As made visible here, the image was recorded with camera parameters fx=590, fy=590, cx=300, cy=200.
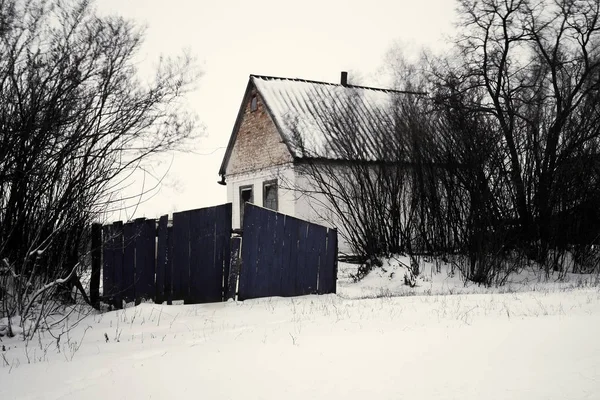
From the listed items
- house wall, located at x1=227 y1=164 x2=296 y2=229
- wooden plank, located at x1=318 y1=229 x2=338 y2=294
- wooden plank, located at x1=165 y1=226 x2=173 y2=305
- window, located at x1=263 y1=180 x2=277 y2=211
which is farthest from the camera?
window, located at x1=263 y1=180 x2=277 y2=211

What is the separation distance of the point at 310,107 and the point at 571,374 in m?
16.9

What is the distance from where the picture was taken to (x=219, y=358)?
487cm

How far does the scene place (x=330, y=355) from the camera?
471 centimetres

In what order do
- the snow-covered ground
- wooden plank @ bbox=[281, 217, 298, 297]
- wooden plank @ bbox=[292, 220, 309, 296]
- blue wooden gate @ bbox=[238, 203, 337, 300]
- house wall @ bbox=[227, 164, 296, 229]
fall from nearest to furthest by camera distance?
the snow-covered ground → blue wooden gate @ bbox=[238, 203, 337, 300] → wooden plank @ bbox=[281, 217, 298, 297] → wooden plank @ bbox=[292, 220, 309, 296] → house wall @ bbox=[227, 164, 296, 229]

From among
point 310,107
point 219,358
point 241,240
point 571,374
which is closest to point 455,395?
point 571,374

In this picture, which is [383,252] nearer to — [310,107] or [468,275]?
[468,275]

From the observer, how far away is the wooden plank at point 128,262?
9.30 metres

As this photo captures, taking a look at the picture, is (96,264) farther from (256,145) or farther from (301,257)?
(256,145)

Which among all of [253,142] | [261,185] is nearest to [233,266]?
[261,185]

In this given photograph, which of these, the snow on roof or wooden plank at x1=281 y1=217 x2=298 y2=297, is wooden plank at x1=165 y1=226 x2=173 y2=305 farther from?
the snow on roof

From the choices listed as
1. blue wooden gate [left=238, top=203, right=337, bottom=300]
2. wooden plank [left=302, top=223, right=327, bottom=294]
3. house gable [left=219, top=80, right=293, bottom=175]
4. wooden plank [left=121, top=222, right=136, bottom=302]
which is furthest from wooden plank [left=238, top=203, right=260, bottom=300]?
house gable [left=219, top=80, right=293, bottom=175]

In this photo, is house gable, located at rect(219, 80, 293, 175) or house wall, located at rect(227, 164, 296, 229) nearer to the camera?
house wall, located at rect(227, 164, 296, 229)

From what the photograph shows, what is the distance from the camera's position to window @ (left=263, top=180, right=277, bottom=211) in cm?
1944

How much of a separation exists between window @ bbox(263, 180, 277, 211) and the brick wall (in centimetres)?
63
